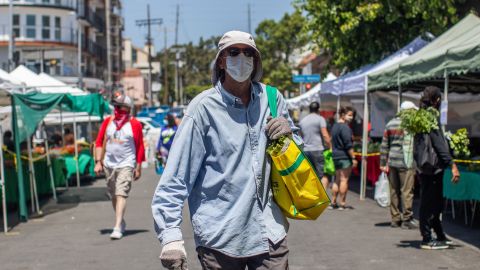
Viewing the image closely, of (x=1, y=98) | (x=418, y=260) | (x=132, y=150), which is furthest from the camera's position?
(x=1, y=98)

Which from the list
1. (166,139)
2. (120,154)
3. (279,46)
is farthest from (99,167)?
(279,46)

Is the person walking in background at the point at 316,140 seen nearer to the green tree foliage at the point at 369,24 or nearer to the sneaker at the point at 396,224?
the sneaker at the point at 396,224

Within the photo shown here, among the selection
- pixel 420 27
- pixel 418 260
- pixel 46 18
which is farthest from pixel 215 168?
pixel 46 18

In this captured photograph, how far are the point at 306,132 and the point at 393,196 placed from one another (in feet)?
9.35

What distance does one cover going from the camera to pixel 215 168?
13.9 feet

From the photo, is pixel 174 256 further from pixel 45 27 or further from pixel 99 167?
pixel 45 27

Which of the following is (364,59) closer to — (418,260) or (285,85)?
(418,260)

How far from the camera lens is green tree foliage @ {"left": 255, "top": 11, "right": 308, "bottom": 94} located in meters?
68.7

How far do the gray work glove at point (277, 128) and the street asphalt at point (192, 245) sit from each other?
4694 millimetres

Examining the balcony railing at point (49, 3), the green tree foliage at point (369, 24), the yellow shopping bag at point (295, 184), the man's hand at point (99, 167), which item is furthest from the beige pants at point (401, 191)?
the balcony railing at point (49, 3)

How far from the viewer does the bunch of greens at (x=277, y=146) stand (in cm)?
424

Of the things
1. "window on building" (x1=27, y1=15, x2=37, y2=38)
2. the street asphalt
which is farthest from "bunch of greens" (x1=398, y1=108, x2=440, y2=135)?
"window on building" (x1=27, y1=15, x2=37, y2=38)

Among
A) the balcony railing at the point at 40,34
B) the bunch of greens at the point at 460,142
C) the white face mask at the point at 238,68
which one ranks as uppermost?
the balcony railing at the point at 40,34

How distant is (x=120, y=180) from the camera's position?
1089 centimetres
